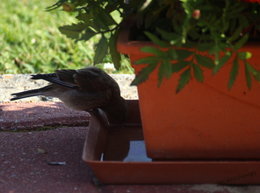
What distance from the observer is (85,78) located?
279 centimetres

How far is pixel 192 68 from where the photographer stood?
2039mm

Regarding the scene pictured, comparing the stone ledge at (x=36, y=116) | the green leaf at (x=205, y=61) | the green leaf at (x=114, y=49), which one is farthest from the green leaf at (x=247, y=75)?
the stone ledge at (x=36, y=116)

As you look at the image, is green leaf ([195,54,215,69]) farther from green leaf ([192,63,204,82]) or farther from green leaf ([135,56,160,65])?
green leaf ([135,56,160,65])

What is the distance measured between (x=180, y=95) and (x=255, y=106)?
0.92 ft

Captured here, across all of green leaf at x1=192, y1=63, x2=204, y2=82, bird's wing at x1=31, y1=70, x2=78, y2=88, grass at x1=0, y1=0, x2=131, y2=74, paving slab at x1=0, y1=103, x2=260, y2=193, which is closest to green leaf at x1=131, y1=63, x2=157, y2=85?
green leaf at x1=192, y1=63, x2=204, y2=82

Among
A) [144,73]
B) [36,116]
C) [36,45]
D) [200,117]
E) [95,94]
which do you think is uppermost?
[144,73]

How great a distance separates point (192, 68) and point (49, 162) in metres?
0.81

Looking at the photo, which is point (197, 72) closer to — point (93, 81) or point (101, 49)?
point (101, 49)

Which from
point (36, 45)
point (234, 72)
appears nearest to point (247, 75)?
point (234, 72)

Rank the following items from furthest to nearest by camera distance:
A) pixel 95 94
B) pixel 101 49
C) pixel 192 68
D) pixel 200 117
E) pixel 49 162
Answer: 1. pixel 95 94
2. pixel 49 162
3. pixel 101 49
4. pixel 200 117
5. pixel 192 68

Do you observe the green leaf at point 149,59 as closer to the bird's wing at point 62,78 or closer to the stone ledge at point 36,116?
the bird's wing at point 62,78

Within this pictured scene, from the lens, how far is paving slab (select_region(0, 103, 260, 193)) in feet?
7.43

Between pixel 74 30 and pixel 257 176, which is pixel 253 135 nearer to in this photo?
pixel 257 176

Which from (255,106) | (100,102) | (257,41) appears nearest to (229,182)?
(255,106)
